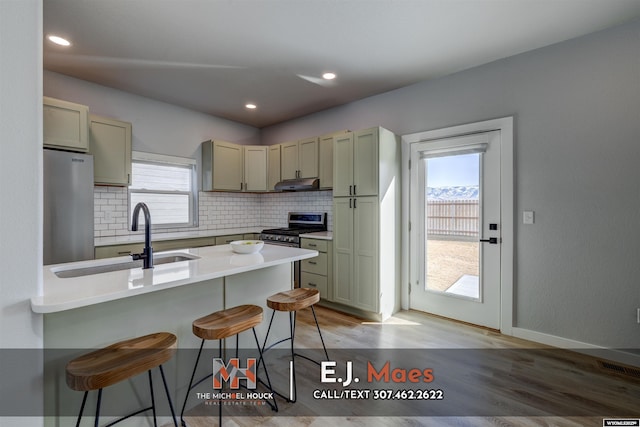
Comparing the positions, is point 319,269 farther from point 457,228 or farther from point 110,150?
point 110,150

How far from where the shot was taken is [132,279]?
4.96ft

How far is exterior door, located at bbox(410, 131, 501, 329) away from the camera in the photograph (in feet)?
9.81

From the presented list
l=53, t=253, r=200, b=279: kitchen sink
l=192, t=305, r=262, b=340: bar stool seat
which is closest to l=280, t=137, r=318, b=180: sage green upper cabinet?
l=53, t=253, r=200, b=279: kitchen sink

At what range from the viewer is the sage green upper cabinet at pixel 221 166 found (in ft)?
14.3

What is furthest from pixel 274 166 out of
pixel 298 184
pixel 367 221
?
pixel 367 221

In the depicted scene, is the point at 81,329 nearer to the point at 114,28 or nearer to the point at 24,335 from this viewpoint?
the point at 24,335

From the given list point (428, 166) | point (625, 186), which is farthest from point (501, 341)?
point (428, 166)

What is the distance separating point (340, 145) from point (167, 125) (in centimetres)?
253

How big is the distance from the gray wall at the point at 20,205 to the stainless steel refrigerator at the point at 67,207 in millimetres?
1890

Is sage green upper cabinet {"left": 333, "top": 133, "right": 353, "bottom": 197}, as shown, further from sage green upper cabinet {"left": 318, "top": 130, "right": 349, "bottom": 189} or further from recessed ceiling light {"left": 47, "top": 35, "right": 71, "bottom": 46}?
recessed ceiling light {"left": 47, "top": 35, "right": 71, "bottom": 46}

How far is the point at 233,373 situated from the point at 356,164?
96.6 inches

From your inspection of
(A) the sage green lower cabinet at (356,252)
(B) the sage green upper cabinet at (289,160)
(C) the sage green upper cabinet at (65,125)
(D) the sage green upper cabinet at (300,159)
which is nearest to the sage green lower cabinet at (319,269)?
(A) the sage green lower cabinet at (356,252)

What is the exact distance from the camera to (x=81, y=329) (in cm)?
139

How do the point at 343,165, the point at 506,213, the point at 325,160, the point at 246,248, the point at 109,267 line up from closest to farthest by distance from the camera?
1. the point at 109,267
2. the point at 246,248
3. the point at 506,213
4. the point at 343,165
5. the point at 325,160
